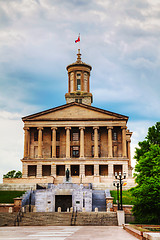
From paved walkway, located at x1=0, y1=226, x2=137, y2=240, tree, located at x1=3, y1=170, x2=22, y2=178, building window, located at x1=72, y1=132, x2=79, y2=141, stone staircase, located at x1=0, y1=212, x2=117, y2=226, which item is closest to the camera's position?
paved walkway, located at x1=0, y1=226, x2=137, y2=240

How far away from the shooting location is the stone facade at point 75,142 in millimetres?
76688

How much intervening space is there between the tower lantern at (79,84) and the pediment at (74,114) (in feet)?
41.8

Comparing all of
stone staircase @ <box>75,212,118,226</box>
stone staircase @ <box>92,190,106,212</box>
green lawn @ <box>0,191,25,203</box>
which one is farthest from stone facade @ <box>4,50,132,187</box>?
stone staircase @ <box>75,212,118,226</box>

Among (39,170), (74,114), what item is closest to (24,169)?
(39,170)

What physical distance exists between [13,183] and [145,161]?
113ft

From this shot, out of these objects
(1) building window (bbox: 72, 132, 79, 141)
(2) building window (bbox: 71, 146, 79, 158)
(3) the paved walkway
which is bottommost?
(3) the paved walkway

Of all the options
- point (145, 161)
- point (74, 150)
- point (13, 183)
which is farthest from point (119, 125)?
point (145, 161)

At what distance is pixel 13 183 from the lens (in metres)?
65.0

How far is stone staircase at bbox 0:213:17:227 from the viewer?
120ft

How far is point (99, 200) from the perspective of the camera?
50438 mm

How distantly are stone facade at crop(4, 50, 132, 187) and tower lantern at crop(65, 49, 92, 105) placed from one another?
12673 millimetres

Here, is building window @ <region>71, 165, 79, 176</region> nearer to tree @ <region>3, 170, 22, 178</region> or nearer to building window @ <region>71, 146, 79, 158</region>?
building window @ <region>71, 146, 79, 158</region>

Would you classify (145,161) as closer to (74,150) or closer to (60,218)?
(60,218)

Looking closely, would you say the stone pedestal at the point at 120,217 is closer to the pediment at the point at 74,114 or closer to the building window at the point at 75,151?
the pediment at the point at 74,114
